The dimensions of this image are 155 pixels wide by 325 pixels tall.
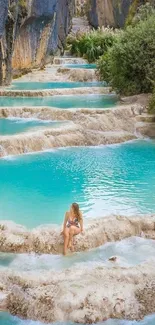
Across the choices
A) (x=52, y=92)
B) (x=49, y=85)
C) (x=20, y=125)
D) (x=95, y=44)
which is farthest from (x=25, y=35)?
(x=20, y=125)

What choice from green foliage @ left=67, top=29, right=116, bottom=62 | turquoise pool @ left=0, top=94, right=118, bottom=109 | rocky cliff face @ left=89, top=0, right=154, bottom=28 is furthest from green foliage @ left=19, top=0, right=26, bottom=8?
rocky cliff face @ left=89, top=0, right=154, bottom=28

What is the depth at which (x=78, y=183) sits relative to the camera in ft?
35.3

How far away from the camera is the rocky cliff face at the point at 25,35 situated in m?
21.9

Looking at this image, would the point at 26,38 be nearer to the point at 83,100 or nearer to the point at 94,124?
the point at 83,100

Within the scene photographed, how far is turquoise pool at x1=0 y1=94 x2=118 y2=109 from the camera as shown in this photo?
18.3m

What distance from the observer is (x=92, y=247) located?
8.02 meters

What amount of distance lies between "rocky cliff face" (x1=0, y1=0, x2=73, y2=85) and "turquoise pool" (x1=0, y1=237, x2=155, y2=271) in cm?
1303

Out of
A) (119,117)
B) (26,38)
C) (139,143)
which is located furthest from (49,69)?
(139,143)

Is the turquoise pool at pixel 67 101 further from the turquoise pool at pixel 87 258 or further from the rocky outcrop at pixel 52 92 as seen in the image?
the turquoise pool at pixel 87 258

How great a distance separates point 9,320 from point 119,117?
10.7 meters

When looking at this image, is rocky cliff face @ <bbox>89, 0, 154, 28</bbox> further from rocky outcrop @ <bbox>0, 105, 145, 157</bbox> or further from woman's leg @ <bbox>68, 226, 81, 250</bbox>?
woman's leg @ <bbox>68, 226, 81, 250</bbox>

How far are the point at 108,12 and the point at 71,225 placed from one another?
43179 mm

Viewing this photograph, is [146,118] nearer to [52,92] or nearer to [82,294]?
[52,92]

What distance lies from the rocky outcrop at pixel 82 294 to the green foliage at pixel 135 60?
1178 centimetres
